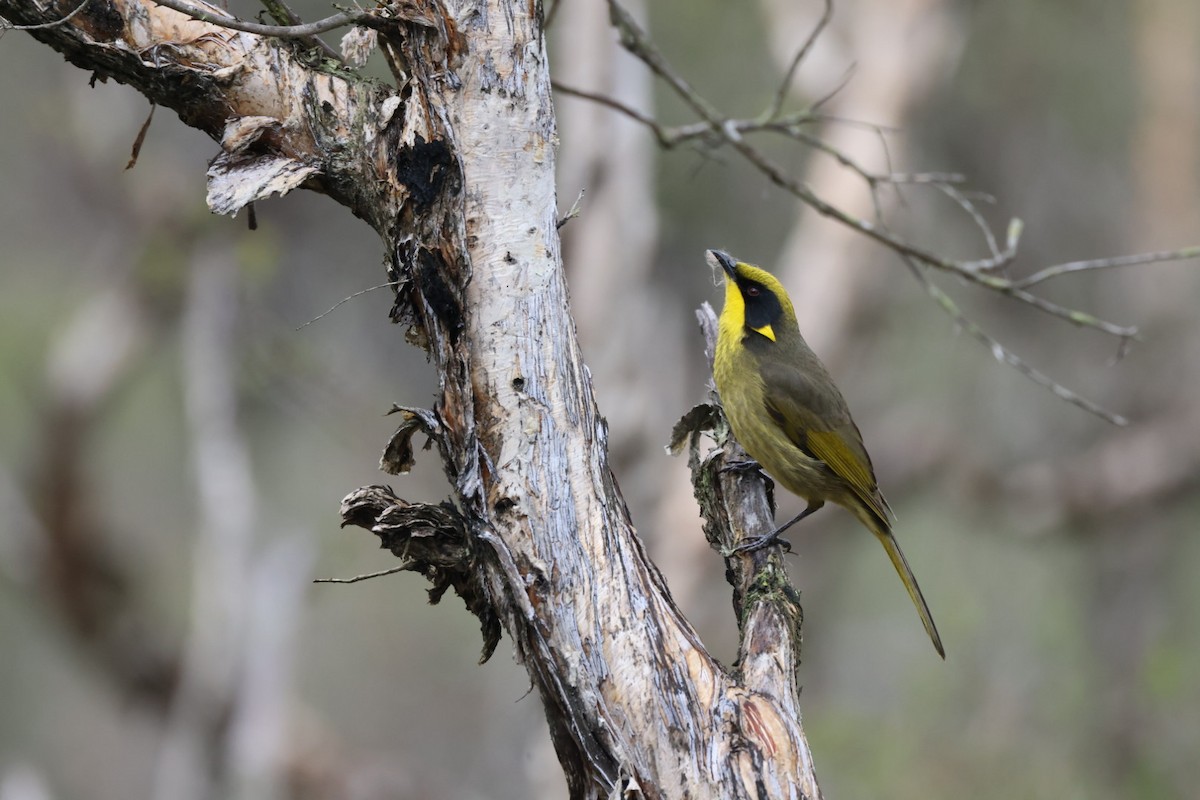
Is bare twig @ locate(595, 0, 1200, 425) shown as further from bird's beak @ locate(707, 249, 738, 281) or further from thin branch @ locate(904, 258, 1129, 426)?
bird's beak @ locate(707, 249, 738, 281)

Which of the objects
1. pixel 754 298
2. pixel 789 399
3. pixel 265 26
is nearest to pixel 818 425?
pixel 789 399

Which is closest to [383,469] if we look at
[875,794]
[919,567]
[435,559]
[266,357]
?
[435,559]

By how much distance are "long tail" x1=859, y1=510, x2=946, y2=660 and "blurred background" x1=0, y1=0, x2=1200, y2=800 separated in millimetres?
1914

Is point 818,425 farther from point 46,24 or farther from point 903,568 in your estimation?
point 46,24

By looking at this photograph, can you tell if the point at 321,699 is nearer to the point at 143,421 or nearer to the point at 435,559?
the point at 143,421

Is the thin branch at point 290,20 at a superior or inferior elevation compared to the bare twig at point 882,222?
inferior

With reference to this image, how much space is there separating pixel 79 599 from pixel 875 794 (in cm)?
698

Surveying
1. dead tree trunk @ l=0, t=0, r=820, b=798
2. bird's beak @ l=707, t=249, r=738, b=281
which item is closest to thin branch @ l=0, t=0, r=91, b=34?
dead tree trunk @ l=0, t=0, r=820, b=798

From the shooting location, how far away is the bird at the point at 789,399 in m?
4.68

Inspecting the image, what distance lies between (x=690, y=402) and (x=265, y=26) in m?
11.1

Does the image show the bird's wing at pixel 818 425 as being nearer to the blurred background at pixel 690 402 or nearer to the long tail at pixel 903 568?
the long tail at pixel 903 568

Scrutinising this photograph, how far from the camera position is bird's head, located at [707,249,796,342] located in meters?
4.94

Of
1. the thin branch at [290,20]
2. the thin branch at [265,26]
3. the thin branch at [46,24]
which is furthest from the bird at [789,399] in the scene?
the thin branch at [46,24]

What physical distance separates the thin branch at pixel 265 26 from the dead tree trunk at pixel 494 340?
0.08 meters
